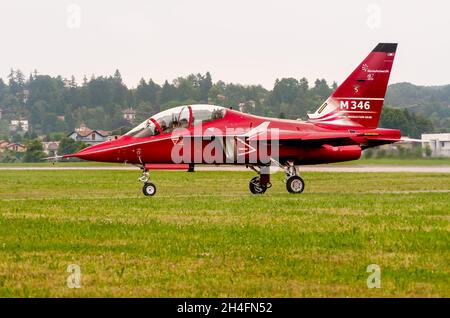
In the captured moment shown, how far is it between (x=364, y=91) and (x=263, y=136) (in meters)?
4.51

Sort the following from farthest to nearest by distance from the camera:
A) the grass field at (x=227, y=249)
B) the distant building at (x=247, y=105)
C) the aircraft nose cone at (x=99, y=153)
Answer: the distant building at (x=247, y=105) < the aircraft nose cone at (x=99, y=153) < the grass field at (x=227, y=249)

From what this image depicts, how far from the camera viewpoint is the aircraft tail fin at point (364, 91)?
31312 mm

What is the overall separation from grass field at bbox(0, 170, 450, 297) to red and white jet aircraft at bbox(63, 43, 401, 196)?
19.6ft

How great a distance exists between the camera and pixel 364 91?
1235 inches

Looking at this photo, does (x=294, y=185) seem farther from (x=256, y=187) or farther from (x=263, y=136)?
(x=263, y=136)

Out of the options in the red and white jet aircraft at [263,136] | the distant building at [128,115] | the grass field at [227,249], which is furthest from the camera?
the distant building at [128,115]

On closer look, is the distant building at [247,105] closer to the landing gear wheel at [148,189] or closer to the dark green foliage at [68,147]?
the dark green foliage at [68,147]

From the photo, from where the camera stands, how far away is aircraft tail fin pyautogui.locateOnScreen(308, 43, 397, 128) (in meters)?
31.3

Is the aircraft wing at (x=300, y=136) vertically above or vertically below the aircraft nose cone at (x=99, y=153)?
above

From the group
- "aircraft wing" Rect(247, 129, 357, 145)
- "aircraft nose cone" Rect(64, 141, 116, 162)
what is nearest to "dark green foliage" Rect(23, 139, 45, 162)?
"aircraft nose cone" Rect(64, 141, 116, 162)

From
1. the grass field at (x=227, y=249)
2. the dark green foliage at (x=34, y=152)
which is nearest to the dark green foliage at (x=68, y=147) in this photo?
the dark green foliage at (x=34, y=152)

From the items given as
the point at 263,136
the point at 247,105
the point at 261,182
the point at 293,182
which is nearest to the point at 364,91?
the point at 293,182
